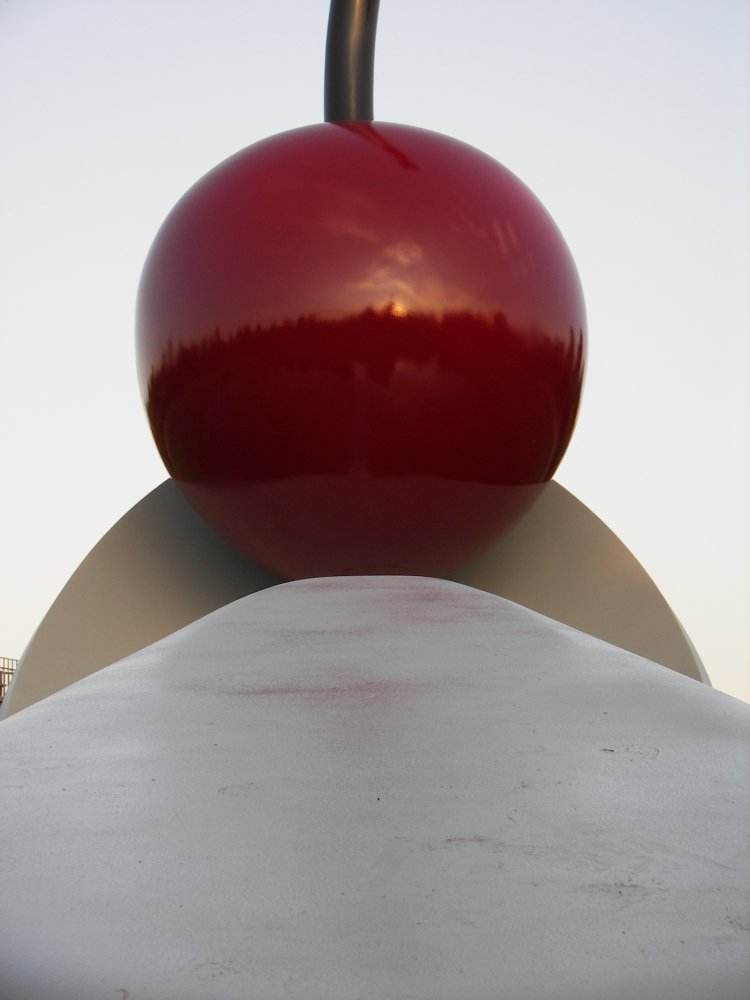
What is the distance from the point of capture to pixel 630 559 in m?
9.78

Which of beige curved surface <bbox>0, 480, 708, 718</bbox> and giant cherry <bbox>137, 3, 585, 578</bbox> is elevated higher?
giant cherry <bbox>137, 3, 585, 578</bbox>

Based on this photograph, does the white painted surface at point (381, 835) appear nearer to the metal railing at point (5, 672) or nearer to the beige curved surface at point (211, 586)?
the beige curved surface at point (211, 586)

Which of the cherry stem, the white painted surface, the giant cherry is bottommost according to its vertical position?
the white painted surface

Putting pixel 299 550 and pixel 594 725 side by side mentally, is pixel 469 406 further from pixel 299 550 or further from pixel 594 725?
pixel 594 725

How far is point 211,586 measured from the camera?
31.3 feet

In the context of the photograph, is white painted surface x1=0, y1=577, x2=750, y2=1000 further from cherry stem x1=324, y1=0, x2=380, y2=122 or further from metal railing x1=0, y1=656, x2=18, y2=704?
metal railing x1=0, y1=656, x2=18, y2=704

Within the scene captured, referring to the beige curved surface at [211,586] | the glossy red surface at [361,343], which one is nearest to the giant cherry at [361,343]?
the glossy red surface at [361,343]

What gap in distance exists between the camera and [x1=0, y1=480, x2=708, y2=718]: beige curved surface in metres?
9.22

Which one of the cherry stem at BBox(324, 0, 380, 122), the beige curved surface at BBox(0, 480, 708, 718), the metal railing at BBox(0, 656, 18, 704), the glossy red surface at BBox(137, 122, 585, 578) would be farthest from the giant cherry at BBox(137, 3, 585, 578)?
the metal railing at BBox(0, 656, 18, 704)

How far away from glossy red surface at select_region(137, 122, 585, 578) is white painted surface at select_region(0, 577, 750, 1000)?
340 centimetres

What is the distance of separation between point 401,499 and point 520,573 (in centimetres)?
279

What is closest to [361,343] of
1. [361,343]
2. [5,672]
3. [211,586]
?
[361,343]

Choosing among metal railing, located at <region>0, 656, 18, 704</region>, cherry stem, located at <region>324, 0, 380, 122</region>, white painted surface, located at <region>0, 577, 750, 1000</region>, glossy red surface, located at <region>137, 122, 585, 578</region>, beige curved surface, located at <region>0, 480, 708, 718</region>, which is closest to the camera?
white painted surface, located at <region>0, 577, 750, 1000</region>

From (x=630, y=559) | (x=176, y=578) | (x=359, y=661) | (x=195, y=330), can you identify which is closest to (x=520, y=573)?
(x=630, y=559)
